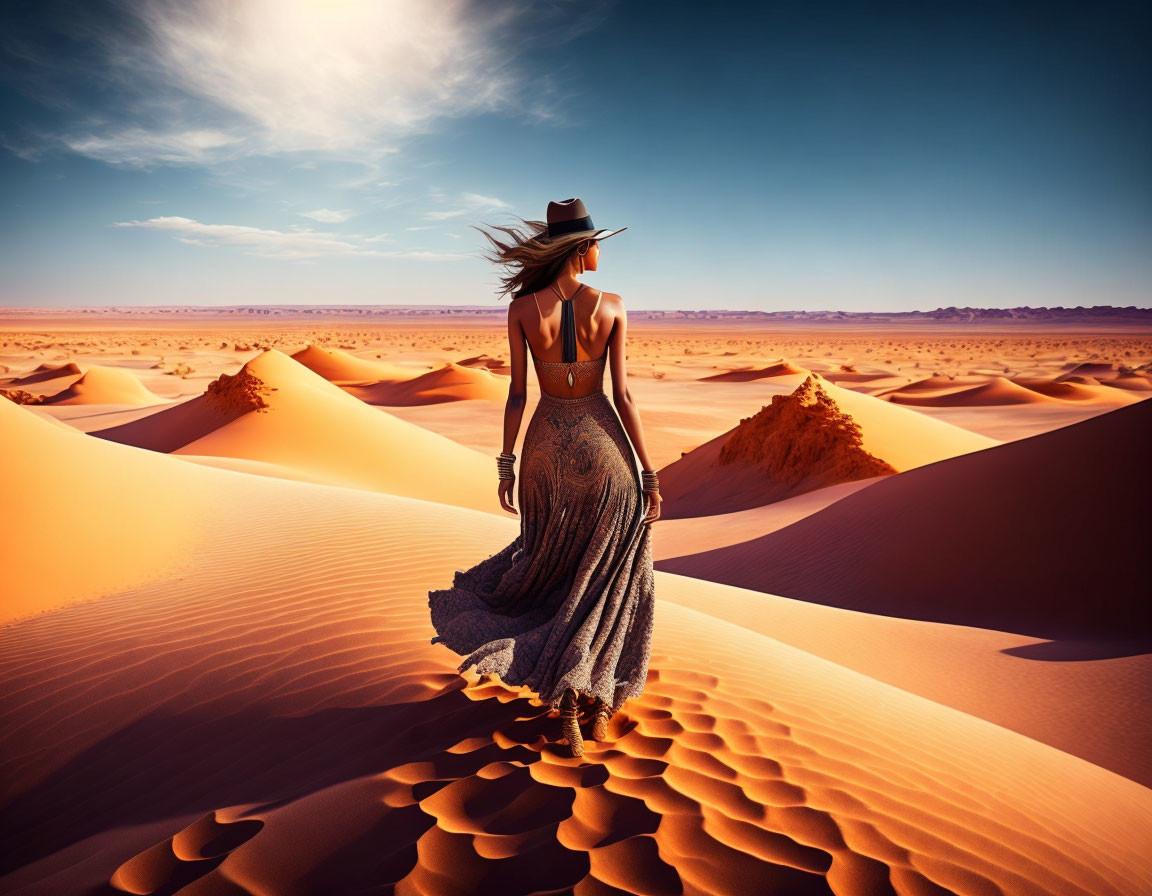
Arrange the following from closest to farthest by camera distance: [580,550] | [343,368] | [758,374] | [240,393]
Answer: [580,550] → [240,393] → [343,368] → [758,374]

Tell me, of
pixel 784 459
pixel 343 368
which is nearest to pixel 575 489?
pixel 784 459

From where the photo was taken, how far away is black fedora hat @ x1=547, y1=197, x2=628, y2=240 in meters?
3.35

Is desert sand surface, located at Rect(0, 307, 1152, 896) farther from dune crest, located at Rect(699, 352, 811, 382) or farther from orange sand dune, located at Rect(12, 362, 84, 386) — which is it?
dune crest, located at Rect(699, 352, 811, 382)

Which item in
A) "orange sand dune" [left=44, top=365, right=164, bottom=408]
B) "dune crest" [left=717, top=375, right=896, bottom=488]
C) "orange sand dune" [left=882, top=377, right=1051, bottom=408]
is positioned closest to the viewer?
"dune crest" [left=717, top=375, right=896, bottom=488]

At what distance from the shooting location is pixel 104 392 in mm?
29938

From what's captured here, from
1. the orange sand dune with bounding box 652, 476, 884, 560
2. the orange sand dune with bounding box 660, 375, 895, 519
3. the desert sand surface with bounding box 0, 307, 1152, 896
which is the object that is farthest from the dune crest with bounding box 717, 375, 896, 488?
the desert sand surface with bounding box 0, 307, 1152, 896

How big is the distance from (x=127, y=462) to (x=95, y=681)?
4666 mm

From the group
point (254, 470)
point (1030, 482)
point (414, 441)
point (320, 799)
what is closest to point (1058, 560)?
point (1030, 482)

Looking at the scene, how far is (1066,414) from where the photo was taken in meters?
27.3

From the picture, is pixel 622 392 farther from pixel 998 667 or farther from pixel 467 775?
pixel 998 667

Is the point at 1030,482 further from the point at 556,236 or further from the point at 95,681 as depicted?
the point at 95,681

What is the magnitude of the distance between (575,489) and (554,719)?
1145 millimetres

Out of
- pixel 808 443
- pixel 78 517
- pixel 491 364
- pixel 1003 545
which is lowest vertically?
pixel 491 364

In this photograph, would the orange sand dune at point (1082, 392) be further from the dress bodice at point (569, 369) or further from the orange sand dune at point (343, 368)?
the dress bodice at point (569, 369)
